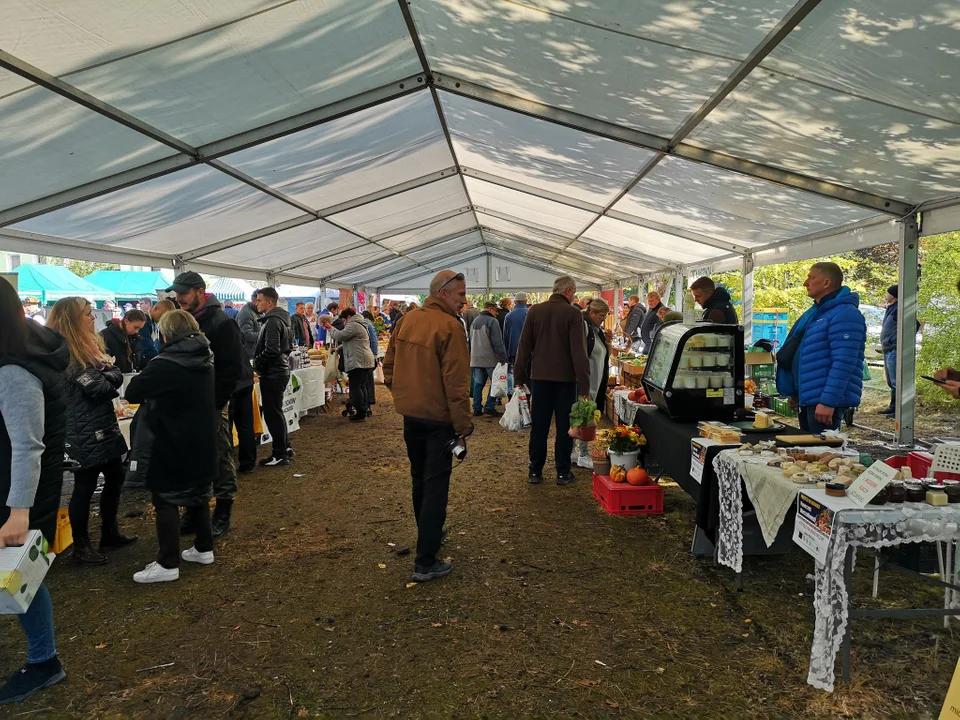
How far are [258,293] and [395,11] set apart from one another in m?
3.70

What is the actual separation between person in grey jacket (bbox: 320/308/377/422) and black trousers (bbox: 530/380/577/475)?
3.74 meters

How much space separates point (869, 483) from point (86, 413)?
14.0ft

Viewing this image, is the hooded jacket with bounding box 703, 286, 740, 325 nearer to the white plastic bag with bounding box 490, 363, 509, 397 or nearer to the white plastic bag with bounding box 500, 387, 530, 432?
the white plastic bag with bounding box 500, 387, 530, 432

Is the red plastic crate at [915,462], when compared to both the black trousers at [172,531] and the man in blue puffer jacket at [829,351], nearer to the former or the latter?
the man in blue puffer jacket at [829,351]

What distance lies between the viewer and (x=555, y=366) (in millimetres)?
5223

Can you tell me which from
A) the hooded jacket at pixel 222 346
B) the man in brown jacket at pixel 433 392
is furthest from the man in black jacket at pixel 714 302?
the hooded jacket at pixel 222 346

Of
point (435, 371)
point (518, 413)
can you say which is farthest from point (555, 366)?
point (518, 413)

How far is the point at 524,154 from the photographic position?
23.9ft

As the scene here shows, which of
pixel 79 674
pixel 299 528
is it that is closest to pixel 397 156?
pixel 299 528

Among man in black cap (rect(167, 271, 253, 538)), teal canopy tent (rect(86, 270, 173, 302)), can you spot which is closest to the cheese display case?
man in black cap (rect(167, 271, 253, 538))

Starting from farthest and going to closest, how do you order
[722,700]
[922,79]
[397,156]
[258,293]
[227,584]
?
[397,156] < [258,293] < [227,584] < [922,79] < [722,700]

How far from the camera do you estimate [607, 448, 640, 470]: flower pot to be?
4.88 m

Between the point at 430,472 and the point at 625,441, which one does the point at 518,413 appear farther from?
the point at 430,472

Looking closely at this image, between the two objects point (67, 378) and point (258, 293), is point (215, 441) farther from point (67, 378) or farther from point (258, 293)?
point (258, 293)
